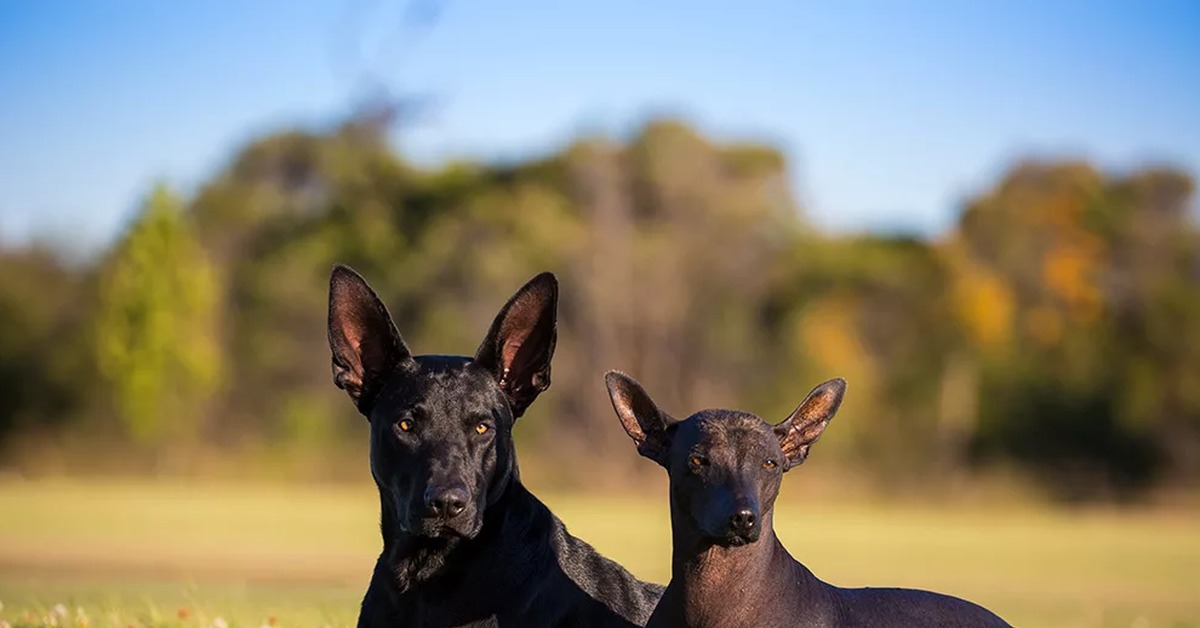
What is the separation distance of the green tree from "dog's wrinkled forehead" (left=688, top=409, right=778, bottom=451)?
1951 inches

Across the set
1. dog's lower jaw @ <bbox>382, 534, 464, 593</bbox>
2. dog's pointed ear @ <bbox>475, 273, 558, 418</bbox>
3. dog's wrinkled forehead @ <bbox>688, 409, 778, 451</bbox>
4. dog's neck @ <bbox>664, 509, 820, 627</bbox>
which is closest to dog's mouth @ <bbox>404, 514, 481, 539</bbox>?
dog's lower jaw @ <bbox>382, 534, 464, 593</bbox>

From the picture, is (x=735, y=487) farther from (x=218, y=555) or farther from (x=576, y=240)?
(x=576, y=240)

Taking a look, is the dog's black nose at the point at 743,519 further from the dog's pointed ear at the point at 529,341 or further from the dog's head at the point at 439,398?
the dog's pointed ear at the point at 529,341

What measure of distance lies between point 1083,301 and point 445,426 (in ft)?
196

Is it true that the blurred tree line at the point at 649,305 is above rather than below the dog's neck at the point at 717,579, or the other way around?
above

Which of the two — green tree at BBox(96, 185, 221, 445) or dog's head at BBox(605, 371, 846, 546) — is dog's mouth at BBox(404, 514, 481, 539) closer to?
dog's head at BBox(605, 371, 846, 546)

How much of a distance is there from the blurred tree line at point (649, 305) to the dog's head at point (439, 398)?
48.7 m

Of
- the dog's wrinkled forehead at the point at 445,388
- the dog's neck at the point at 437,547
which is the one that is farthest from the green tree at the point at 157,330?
the dog's neck at the point at 437,547

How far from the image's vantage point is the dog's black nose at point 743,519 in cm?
732

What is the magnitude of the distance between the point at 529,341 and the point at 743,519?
1.62m

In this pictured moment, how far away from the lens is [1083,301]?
64.1 m

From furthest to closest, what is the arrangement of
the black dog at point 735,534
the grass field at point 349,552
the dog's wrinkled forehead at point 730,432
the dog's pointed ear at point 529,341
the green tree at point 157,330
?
1. the green tree at point 157,330
2. the grass field at point 349,552
3. the dog's pointed ear at point 529,341
4. the dog's wrinkled forehead at point 730,432
5. the black dog at point 735,534

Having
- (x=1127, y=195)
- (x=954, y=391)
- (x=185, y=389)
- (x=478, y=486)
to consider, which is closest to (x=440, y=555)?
(x=478, y=486)

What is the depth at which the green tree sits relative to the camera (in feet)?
182
